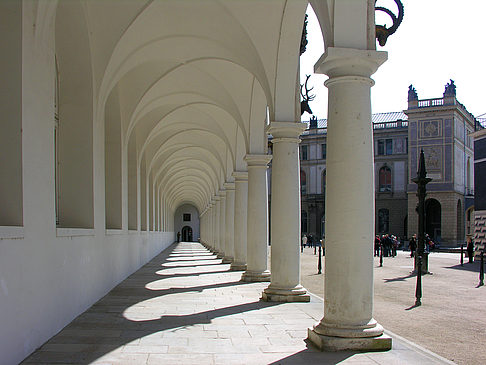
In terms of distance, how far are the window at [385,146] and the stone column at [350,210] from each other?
52208mm

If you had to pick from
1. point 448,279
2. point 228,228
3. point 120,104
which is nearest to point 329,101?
point 120,104

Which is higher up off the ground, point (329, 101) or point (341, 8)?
point (341, 8)

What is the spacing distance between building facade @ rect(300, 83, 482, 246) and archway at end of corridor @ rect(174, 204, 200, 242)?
59.3ft

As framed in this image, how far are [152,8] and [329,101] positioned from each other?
5.54 m

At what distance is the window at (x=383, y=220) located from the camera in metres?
55.9

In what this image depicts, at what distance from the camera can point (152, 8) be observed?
417 inches

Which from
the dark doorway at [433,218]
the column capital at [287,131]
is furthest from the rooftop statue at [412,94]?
the column capital at [287,131]

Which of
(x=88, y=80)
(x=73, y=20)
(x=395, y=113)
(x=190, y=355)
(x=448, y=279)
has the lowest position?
(x=448, y=279)

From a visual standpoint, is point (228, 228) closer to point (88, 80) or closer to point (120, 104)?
point (120, 104)

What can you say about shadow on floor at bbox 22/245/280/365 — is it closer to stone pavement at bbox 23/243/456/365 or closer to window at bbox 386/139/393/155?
stone pavement at bbox 23/243/456/365

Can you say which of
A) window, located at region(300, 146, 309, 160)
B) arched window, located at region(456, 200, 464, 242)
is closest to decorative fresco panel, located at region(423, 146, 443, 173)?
arched window, located at region(456, 200, 464, 242)

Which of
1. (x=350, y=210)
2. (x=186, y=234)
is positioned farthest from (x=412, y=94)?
(x=350, y=210)

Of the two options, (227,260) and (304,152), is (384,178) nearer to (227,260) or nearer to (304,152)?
(304,152)

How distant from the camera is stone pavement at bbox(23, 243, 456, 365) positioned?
581 centimetres
